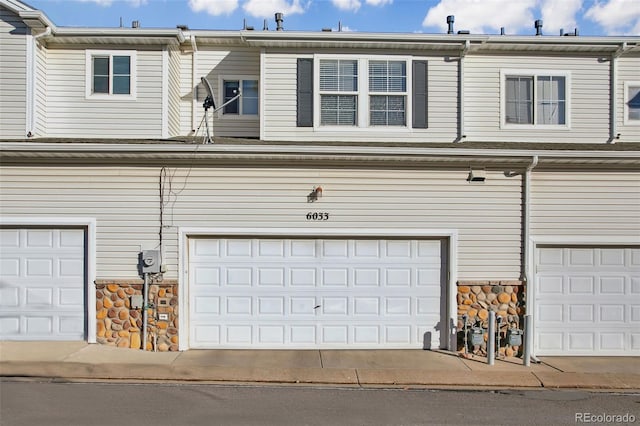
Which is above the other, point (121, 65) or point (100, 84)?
point (121, 65)

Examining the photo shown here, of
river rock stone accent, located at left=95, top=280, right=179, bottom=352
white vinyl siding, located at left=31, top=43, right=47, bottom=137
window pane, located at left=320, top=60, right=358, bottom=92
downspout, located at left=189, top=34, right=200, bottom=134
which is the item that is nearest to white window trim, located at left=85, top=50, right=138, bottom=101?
white vinyl siding, located at left=31, top=43, right=47, bottom=137

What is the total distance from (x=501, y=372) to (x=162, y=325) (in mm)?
5938

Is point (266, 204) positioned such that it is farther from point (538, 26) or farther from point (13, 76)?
point (538, 26)

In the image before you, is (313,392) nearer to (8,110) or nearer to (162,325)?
(162,325)

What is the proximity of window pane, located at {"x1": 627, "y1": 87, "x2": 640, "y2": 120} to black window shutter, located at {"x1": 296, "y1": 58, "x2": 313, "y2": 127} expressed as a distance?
24.6ft

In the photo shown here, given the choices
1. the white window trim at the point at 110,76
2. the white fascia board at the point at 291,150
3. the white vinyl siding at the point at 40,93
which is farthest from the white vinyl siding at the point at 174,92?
the white vinyl siding at the point at 40,93

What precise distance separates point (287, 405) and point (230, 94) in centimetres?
767

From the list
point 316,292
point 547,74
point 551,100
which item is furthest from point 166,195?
point 547,74

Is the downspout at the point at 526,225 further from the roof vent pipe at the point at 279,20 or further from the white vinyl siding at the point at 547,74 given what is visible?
the roof vent pipe at the point at 279,20

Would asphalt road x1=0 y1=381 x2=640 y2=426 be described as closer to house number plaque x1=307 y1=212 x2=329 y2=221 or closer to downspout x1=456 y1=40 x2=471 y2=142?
house number plaque x1=307 y1=212 x2=329 y2=221

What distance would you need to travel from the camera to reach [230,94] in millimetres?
11781

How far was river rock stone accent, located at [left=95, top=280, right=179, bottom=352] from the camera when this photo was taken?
9.04 m

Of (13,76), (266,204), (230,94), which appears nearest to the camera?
(266,204)

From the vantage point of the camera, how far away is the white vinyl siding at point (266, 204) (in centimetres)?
912
